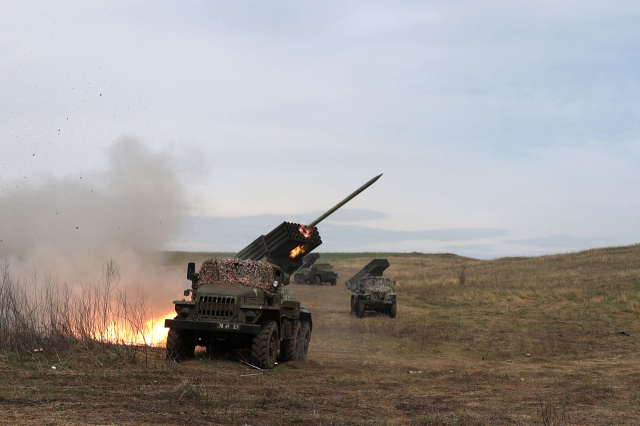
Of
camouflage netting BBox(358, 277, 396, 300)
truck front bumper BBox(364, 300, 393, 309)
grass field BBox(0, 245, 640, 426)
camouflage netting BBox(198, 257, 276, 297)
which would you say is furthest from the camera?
camouflage netting BBox(358, 277, 396, 300)

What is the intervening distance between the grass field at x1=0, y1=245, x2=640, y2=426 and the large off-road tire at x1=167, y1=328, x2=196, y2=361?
0.30m

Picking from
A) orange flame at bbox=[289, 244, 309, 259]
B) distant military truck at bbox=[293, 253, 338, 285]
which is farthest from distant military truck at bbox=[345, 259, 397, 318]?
distant military truck at bbox=[293, 253, 338, 285]

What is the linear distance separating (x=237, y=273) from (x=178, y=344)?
7.80ft

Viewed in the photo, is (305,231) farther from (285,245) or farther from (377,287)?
(377,287)

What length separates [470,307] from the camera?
32.9m

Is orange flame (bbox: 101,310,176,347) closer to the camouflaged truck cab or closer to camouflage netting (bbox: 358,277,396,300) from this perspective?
the camouflaged truck cab

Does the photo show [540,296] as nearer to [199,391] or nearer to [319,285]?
[319,285]

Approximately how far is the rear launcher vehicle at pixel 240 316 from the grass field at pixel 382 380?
0.50 m

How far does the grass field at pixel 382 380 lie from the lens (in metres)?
9.02

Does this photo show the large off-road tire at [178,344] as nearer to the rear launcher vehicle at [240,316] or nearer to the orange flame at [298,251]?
the rear launcher vehicle at [240,316]

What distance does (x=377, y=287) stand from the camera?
2903cm

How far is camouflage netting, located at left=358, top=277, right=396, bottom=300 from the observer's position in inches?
1130

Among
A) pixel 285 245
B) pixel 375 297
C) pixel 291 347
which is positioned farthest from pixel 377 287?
pixel 291 347

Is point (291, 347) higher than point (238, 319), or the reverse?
point (238, 319)
